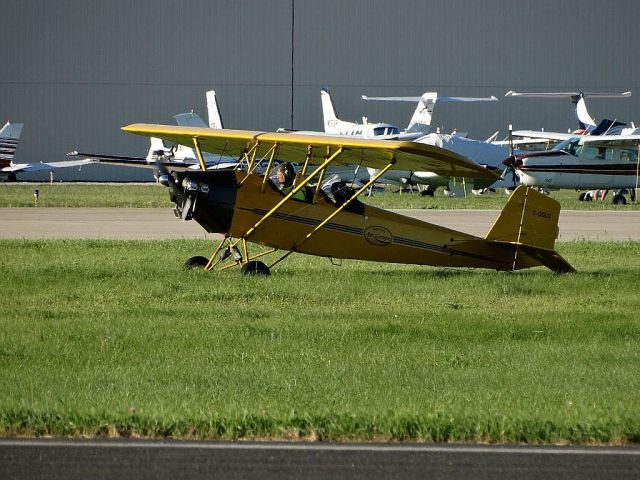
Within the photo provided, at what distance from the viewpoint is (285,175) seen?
1553cm

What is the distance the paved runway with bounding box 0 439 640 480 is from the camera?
566cm

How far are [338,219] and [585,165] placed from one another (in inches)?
981

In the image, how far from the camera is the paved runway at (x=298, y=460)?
5.66m

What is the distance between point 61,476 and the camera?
5555 mm

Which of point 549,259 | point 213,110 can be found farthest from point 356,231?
point 213,110

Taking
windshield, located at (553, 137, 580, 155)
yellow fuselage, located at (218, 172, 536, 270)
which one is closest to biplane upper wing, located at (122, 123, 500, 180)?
yellow fuselage, located at (218, 172, 536, 270)

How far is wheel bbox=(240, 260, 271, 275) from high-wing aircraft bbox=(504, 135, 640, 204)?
2380 cm

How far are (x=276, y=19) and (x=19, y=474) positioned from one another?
6231 cm

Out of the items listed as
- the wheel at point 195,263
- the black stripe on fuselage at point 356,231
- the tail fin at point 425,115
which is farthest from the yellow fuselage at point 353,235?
the tail fin at point 425,115

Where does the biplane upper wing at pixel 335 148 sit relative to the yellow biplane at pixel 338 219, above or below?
above

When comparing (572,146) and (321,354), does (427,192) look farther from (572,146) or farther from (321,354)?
(321,354)

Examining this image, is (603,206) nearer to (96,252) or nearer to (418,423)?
(96,252)

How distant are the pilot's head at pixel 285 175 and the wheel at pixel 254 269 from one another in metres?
1.26

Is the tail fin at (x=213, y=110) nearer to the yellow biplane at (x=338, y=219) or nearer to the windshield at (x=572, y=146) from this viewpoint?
the windshield at (x=572, y=146)
